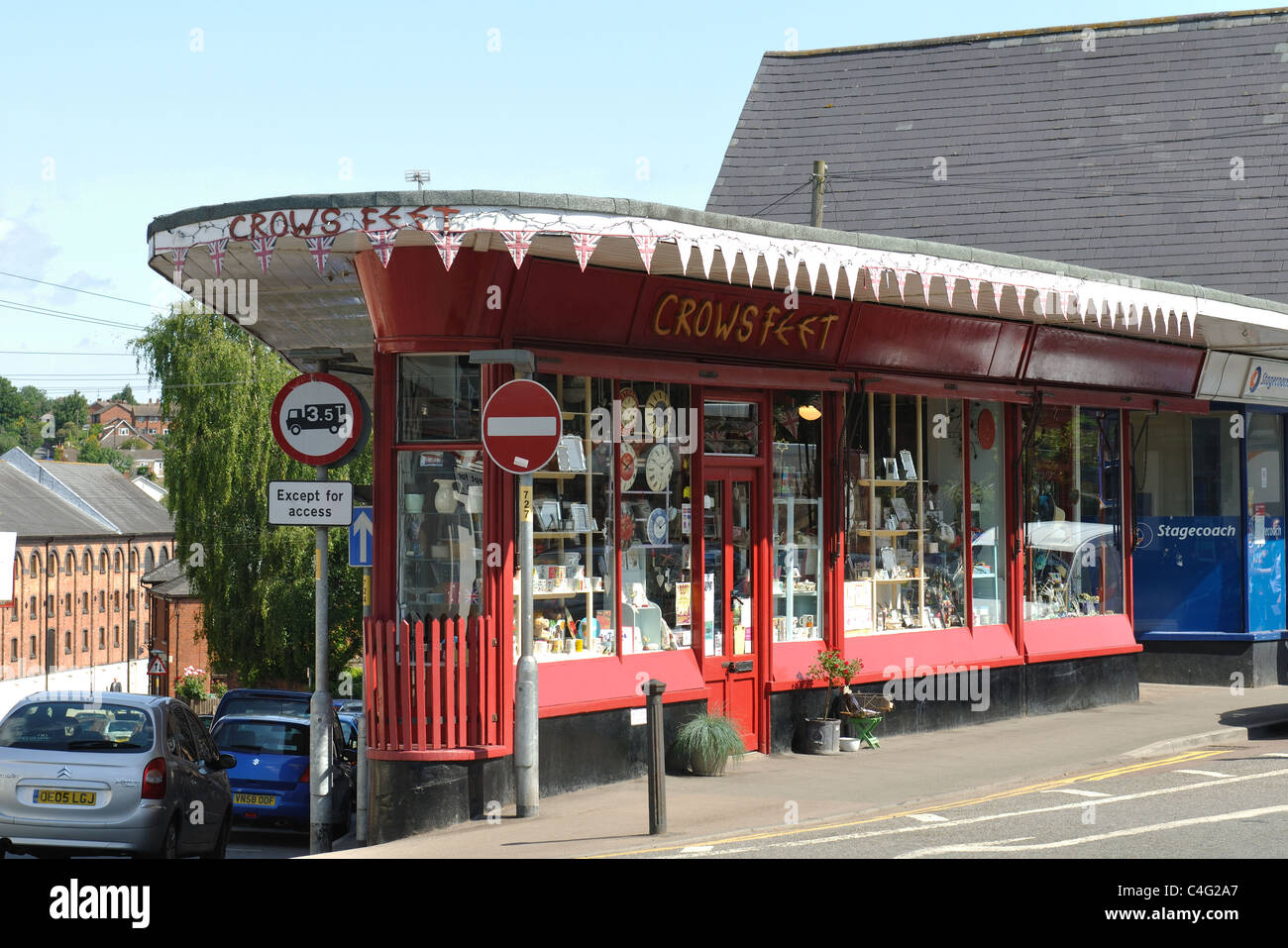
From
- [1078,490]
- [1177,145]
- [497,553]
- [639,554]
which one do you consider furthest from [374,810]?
[1177,145]

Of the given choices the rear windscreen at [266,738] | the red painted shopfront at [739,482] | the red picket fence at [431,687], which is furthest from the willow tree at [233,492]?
the red picket fence at [431,687]

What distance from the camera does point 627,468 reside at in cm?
1245

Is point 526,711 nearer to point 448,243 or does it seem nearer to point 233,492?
point 448,243

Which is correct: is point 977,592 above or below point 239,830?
above

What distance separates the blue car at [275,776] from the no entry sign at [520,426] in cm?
691

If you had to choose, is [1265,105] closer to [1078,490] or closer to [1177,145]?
[1177,145]

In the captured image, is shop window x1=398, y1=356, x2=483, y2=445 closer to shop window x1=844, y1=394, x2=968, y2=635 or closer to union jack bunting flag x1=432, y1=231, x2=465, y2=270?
union jack bunting flag x1=432, y1=231, x2=465, y2=270

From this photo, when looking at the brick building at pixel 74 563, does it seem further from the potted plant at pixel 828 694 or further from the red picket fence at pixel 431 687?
the red picket fence at pixel 431 687

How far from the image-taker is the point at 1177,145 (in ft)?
75.4

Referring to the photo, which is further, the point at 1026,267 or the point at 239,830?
the point at 239,830

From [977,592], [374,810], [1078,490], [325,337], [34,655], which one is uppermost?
[325,337]

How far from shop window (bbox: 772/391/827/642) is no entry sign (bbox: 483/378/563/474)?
12.7 ft

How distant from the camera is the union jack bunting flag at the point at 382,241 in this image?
9.73m

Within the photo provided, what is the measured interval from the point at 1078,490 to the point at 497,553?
9.35 meters
